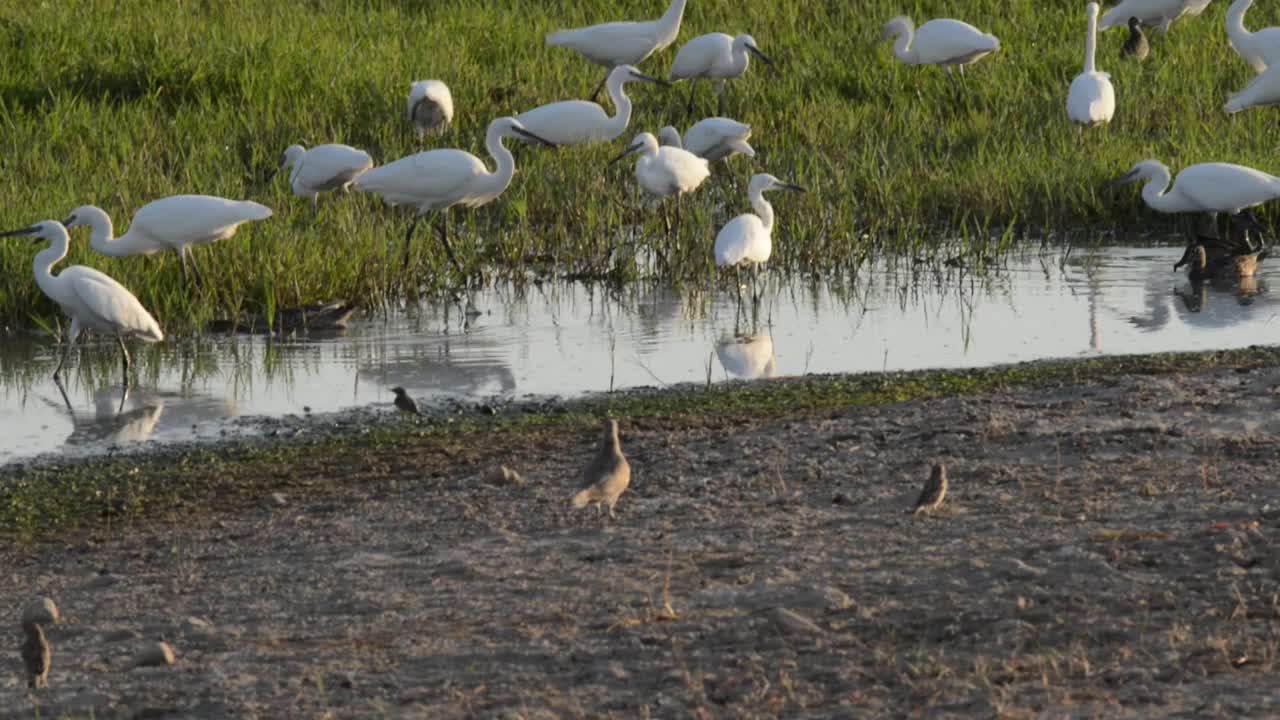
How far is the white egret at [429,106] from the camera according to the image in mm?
13398

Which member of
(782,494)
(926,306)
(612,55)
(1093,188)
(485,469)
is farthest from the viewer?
(612,55)

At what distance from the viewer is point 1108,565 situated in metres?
4.85

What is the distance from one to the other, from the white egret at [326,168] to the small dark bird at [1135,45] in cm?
711

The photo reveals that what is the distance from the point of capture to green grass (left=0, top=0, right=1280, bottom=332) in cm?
1112

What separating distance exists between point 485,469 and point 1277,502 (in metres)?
2.50

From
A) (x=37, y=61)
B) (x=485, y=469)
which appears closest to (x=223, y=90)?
(x=37, y=61)

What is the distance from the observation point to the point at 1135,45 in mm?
16344

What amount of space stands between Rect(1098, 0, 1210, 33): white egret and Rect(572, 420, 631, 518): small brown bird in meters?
11.9

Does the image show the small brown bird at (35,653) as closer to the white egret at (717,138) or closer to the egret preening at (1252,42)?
the white egret at (717,138)

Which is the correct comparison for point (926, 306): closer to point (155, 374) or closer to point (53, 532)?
point (155, 374)

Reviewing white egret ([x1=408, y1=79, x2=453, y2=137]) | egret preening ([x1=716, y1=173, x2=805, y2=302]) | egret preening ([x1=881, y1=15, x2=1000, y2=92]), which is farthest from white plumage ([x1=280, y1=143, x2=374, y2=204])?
egret preening ([x1=881, y1=15, x2=1000, y2=92])

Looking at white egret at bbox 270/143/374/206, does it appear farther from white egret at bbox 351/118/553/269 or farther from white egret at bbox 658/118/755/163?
white egret at bbox 658/118/755/163

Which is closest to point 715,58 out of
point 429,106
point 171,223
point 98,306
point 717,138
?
point 717,138

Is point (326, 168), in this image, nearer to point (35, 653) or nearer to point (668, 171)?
point (668, 171)
